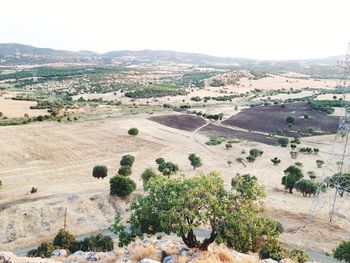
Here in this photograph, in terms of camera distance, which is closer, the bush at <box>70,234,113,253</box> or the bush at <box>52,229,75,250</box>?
the bush at <box>70,234,113,253</box>

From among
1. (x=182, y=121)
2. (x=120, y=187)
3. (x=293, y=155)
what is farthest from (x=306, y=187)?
(x=182, y=121)

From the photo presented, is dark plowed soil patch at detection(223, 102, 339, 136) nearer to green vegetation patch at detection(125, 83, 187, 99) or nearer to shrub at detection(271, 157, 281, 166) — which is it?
shrub at detection(271, 157, 281, 166)

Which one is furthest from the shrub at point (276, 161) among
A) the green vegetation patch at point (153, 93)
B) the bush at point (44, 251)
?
the green vegetation patch at point (153, 93)

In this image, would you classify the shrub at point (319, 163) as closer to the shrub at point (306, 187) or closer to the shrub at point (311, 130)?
the shrub at point (306, 187)

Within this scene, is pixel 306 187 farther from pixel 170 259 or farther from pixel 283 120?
pixel 283 120

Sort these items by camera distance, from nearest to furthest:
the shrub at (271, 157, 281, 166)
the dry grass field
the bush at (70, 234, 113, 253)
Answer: the bush at (70, 234, 113, 253) < the dry grass field < the shrub at (271, 157, 281, 166)

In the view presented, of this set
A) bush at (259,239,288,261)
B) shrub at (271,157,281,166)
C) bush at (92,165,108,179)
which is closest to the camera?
bush at (259,239,288,261)

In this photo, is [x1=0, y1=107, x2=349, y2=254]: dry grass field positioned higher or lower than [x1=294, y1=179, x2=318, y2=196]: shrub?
lower

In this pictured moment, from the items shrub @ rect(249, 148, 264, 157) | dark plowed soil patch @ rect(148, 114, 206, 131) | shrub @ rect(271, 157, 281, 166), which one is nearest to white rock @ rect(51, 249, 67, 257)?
shrub @ rect(271, 157, 281, 166)

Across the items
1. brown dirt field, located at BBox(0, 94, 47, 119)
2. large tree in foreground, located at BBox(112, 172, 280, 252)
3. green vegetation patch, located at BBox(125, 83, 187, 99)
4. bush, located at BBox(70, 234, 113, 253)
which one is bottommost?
green vegetation patch, located at BBox(125, 83, 187, 99)
